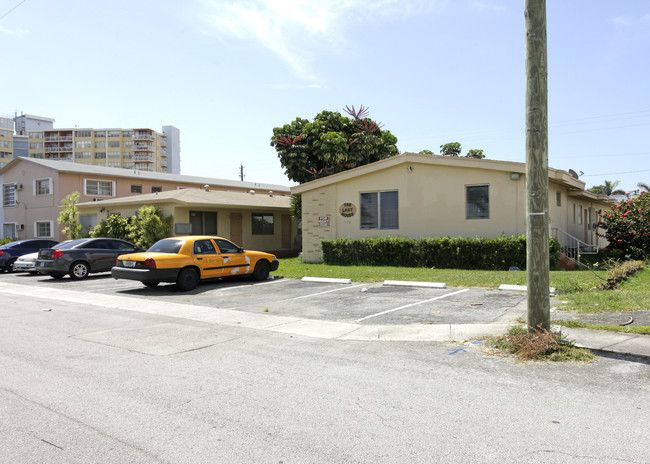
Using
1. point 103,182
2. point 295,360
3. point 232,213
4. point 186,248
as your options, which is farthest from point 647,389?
point 103,182

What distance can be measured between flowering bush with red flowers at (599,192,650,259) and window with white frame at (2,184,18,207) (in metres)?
38.6

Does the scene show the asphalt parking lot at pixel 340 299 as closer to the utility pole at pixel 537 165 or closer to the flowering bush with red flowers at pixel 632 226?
the utility pole at pixel 537 165

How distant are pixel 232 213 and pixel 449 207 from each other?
13.5 m

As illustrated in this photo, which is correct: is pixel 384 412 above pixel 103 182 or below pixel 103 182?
below

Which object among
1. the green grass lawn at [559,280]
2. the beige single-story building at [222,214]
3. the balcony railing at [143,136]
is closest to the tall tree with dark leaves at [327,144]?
the beige single-story building at [222,214]

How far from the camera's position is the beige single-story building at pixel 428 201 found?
1712 cm

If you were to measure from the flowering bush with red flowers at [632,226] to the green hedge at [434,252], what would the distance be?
5117 mm

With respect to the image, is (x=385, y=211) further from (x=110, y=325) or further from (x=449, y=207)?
(x=110, y=325)

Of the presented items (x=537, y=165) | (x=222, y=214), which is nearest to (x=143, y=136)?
(x=222, y=214)

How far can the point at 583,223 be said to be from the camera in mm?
24594

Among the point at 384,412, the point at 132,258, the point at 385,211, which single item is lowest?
the point at 384,412

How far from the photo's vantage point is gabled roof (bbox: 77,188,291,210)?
23.7 m

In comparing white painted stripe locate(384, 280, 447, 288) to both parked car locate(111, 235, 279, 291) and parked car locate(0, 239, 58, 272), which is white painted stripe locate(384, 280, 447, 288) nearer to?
parked car locate(111, 235, 279, 291)

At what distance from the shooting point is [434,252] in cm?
1745
